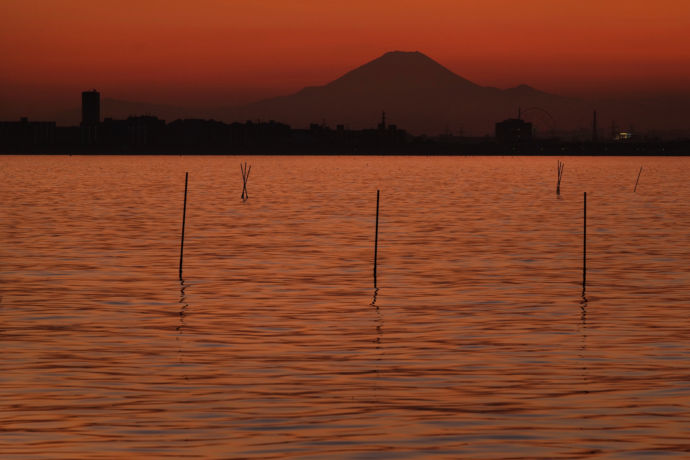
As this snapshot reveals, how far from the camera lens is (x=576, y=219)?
90062 millimetres

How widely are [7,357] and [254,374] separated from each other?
553cm

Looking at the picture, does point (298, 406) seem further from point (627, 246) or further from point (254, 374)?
point (627, 246)

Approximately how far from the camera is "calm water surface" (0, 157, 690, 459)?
19.1 meters

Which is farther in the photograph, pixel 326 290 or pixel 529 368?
pixel 326 290

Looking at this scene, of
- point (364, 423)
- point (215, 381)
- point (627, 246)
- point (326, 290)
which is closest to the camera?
point (364, 423)

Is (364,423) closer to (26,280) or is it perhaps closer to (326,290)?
(326,290)

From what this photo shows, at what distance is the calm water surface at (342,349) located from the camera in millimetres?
19141

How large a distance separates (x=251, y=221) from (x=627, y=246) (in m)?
29.6

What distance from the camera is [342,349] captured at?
28156 millimetres

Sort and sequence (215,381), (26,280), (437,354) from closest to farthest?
(215,381), (437,354), (26,280)

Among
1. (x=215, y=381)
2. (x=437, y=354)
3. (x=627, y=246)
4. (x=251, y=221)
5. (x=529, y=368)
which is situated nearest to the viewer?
(x=215, y=381)

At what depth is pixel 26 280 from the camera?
144 ft

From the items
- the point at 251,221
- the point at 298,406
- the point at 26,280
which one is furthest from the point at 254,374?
the point at 251,221

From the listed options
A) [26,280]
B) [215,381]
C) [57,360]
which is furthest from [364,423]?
[26,280]
